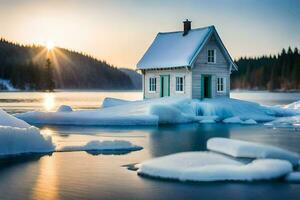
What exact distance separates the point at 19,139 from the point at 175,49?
90.4 ft

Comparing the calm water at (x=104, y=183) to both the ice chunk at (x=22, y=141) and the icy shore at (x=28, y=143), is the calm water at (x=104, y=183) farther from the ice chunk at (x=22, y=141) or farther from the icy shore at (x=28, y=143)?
the ice chunk at (x=22, y=141)

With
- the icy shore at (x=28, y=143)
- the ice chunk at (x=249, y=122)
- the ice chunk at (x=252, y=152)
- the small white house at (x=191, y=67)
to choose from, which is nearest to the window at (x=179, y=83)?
the small white house at (x=191, y=67)

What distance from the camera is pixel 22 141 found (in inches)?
794

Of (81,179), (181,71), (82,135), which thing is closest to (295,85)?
(181,71)

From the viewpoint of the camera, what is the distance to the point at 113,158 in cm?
1903

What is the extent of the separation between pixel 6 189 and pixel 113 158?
6031 mm

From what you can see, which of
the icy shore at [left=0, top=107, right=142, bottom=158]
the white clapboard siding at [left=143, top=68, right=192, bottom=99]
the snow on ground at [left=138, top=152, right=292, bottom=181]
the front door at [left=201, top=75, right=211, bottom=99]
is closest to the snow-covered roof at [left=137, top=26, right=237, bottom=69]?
the white clapboard siding at [left=143, top=68, right=192, bottom=99]

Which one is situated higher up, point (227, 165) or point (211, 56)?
point (211, 56)

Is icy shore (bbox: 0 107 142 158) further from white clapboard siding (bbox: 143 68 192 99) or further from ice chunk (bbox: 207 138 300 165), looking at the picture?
white clapboard siding (bbox: 143 68 192 99)

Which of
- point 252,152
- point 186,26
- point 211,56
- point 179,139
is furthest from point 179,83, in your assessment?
point 252,152

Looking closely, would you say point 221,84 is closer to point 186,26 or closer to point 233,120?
point 233,120

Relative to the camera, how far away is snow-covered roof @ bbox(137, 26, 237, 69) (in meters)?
43.1

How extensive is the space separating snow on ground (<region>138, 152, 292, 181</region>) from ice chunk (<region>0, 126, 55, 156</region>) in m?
5.95

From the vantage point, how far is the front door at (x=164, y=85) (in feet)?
147
